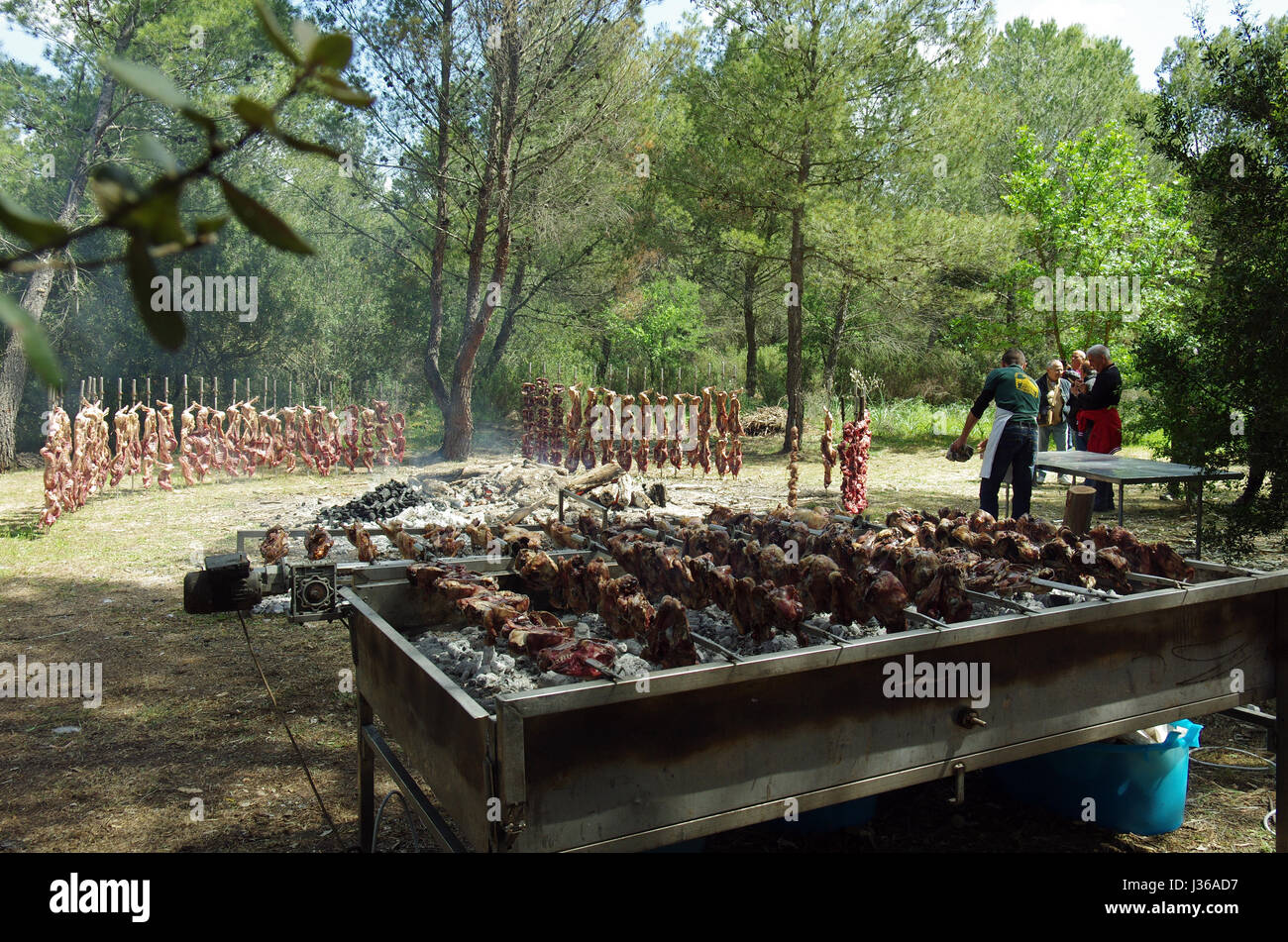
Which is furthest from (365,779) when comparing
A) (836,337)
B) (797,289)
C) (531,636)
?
(836,337)

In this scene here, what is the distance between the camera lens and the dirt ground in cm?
403

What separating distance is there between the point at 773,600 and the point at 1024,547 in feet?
5.21

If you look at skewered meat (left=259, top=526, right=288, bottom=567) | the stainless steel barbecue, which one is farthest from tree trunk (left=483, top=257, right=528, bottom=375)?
the stainless steel barbecue

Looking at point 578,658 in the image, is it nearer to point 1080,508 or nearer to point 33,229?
point 33,229

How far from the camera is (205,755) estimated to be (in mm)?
4836

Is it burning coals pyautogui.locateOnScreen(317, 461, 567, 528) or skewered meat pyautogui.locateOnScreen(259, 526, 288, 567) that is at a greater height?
skewered meat pyautogui.locateOnScreen(259, 526, 288, 567)

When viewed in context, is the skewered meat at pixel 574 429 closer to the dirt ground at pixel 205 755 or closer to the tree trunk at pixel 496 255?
the tree trunk at pixel 496 255

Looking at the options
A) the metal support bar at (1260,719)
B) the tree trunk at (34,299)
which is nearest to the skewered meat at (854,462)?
the metal support bar at (1260,719)

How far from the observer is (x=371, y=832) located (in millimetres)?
3668

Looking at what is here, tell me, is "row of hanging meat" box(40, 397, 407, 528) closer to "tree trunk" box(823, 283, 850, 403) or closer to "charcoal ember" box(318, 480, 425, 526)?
"charcoal ember" box(318, 480, 425, 526)

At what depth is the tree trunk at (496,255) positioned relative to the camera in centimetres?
1461

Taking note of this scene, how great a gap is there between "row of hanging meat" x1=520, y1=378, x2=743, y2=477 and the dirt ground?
6.98 meters

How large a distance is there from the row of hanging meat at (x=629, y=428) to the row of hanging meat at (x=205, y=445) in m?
3.37
